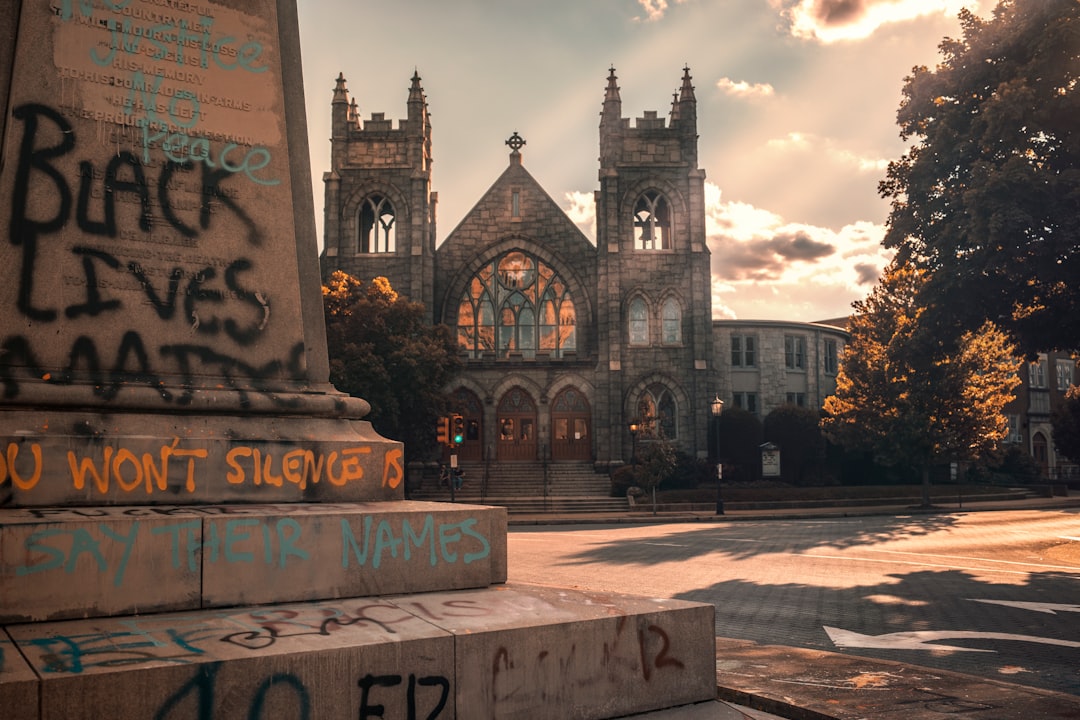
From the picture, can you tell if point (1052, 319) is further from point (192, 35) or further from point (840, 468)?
point (840, 468)

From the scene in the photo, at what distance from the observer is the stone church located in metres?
43.2

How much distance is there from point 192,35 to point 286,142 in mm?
958

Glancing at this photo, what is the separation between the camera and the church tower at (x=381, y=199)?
1730 inches

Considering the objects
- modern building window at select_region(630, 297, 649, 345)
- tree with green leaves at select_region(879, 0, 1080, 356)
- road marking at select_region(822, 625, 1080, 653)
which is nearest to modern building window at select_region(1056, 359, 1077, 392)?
modern building window at select_region(630, 297, 649, 345)

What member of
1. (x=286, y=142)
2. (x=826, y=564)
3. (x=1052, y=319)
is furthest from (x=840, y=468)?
(x=286, y=142)

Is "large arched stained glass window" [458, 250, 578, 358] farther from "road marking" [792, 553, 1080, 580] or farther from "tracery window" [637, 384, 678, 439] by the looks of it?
"road marking" [792, 553, 1080, 580]

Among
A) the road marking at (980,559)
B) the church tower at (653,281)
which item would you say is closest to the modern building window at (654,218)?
the church tower at (653,281)

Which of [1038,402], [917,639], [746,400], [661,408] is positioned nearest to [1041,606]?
[917,639]

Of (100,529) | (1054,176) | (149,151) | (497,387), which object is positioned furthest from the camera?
(497,387)

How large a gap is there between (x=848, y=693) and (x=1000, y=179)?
1618cm

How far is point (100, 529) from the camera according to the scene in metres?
4.43

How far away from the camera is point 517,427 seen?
4341 cm

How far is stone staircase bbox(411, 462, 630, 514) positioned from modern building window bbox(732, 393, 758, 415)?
11.1 m

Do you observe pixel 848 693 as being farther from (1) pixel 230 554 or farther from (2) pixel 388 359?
(2) pixel 388 359
